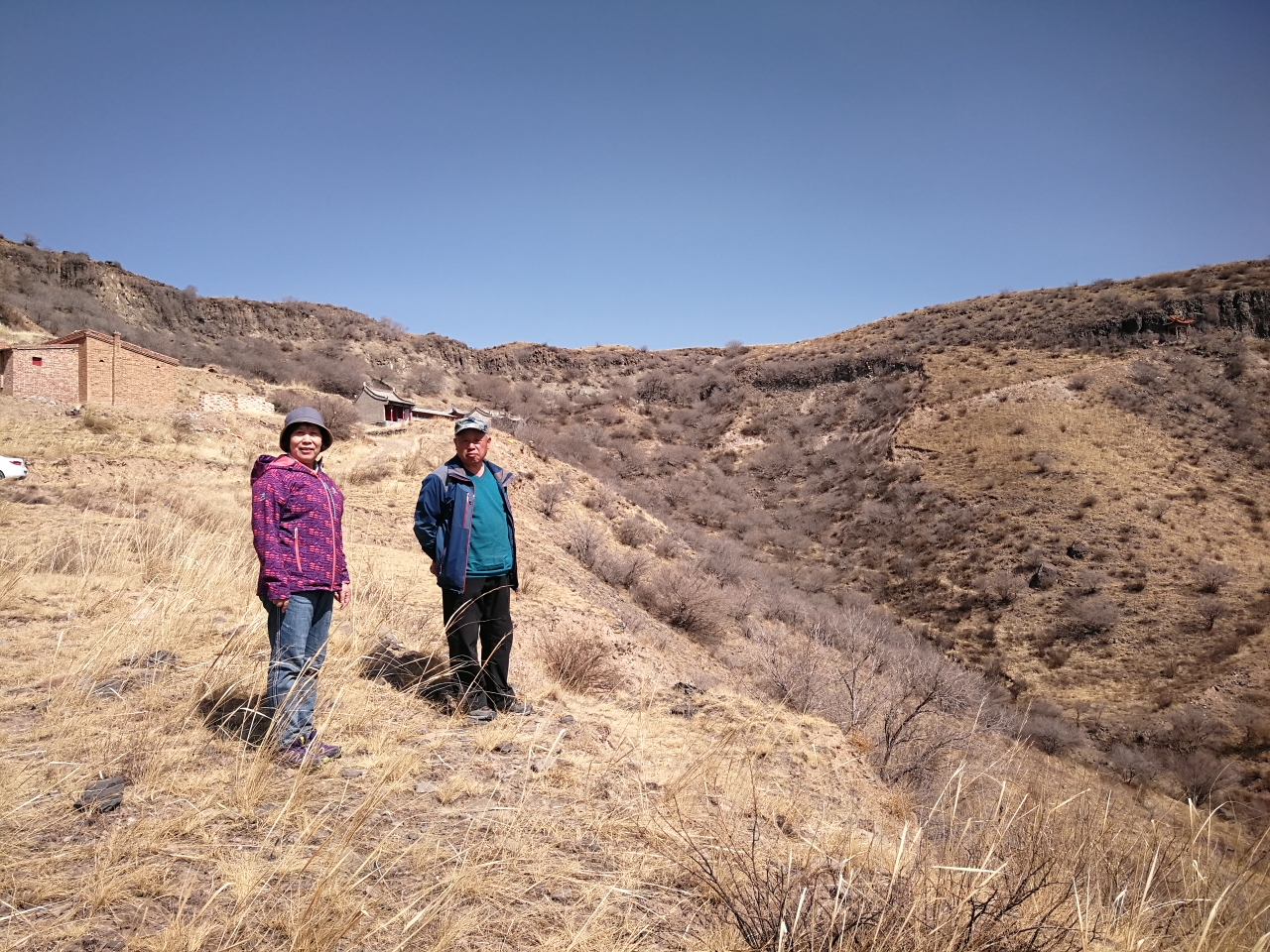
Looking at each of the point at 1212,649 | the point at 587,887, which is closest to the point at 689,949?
the point at 587,887

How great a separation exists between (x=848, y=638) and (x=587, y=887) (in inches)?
361

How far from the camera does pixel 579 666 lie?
5109 mm

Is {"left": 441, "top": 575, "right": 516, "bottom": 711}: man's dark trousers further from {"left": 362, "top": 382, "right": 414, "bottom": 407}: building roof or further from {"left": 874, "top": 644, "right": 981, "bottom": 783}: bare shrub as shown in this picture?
{"left": 362, "top": 382, "right": 414, "bottom": 407}: building roof

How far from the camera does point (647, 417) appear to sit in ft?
132

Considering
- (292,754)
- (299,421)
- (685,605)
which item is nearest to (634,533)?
(685,605)

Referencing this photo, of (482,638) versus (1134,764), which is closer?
(482,638)

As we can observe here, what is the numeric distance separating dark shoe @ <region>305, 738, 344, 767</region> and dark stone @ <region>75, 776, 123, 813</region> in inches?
25.1

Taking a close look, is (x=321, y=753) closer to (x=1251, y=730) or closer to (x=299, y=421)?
(x=299, y=421)

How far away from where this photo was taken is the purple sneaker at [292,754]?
2746mm

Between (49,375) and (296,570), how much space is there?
683 inches

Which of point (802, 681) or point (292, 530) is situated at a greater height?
point (292, 530)

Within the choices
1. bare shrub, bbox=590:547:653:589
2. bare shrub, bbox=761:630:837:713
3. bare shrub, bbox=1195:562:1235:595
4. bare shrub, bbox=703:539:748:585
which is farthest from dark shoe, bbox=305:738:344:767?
bare shrub, bbox=1195:562:1235:595

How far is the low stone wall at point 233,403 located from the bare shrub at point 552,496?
10.2 meters

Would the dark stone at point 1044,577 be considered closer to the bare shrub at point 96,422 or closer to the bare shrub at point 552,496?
the bare shrub at point 552,496
